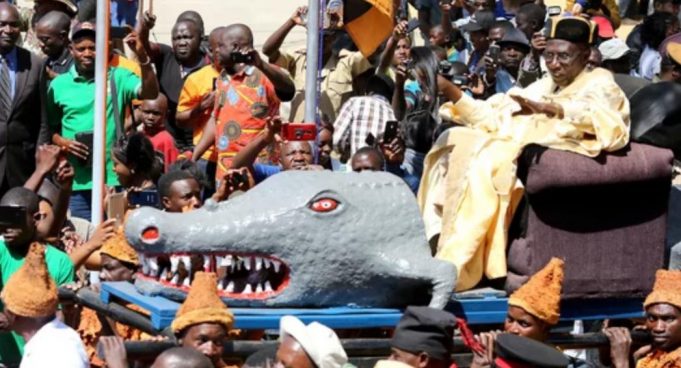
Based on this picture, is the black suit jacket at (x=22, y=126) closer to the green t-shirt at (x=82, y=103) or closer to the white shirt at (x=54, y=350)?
the green t-shirt at (x=82, y=103)

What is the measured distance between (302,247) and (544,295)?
1093 mm

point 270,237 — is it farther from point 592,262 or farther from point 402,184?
point 592,262

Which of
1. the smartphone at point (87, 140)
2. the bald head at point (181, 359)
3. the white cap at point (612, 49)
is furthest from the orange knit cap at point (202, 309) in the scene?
the white cap at point (612, 49)

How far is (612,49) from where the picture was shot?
15.4 meters

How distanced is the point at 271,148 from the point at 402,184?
3380 mm

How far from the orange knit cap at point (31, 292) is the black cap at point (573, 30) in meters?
2.88

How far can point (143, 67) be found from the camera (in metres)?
13.3

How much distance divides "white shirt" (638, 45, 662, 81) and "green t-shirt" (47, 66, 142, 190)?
14.3 feet

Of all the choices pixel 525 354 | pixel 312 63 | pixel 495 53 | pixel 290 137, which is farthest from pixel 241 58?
pixel 525 354

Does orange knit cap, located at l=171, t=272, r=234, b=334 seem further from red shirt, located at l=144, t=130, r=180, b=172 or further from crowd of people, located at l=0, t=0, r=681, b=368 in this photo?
red shirt, located at l=144, t=130, r=180, b=172

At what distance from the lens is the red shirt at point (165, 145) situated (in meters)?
13.5

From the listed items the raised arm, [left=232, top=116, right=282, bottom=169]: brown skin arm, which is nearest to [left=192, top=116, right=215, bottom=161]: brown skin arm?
[left=232, top=116, right=282, bottom=169]: brown skin arm

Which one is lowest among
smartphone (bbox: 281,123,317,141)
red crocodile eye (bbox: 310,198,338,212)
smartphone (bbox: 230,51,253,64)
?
smartphone (bbox: 281,123,317,141)

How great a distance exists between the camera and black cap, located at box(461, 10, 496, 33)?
1686cm
